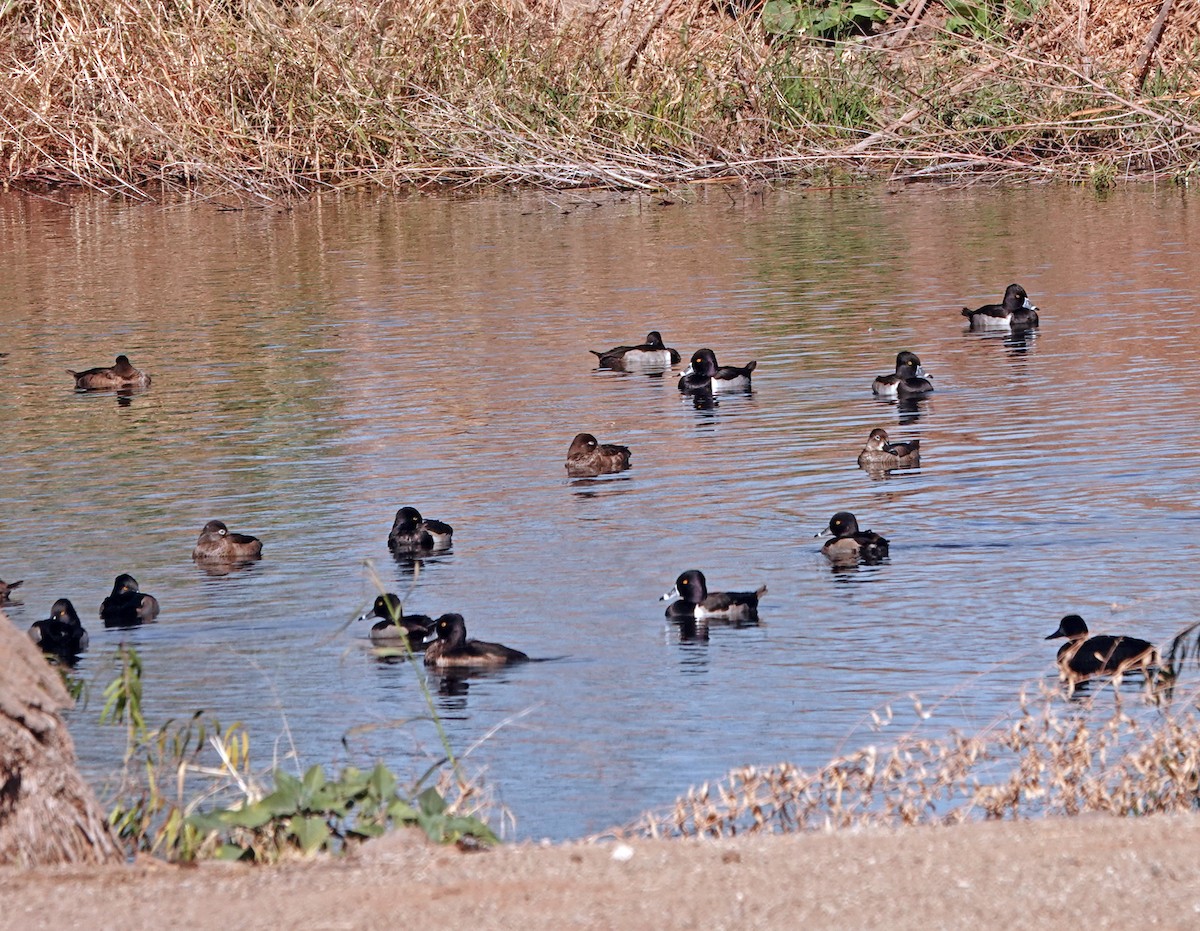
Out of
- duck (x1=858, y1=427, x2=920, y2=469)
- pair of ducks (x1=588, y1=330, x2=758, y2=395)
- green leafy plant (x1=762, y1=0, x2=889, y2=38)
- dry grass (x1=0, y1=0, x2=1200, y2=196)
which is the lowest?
duck (x1=858, y1=427, x2=920, y2=469)

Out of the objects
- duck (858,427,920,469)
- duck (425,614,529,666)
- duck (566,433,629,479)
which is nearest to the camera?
duck (425,614,529,666)

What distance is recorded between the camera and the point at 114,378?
18391 mm

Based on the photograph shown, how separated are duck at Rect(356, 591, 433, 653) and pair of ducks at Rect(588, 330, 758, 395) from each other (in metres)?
6.11

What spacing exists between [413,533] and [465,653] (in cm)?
221

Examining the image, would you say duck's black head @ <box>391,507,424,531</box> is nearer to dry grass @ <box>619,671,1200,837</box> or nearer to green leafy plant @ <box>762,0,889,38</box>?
dry grass @ <box>619,671,1200,837</box>

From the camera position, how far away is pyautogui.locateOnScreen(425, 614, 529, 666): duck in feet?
33.8

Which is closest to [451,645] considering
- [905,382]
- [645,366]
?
[905,382]

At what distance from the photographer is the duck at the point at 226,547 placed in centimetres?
1246

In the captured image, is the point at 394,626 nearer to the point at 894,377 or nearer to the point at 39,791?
the point at 39,791

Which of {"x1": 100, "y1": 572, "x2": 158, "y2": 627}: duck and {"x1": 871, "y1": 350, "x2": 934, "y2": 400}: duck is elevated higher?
{"x1": 871, "y1": 350, "x2": 934, "y2": 400}: duck

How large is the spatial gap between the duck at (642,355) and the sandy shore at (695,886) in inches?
515

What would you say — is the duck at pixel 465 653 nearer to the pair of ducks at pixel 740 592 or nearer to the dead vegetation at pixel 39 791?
the pair of ducks at pixel 740 592

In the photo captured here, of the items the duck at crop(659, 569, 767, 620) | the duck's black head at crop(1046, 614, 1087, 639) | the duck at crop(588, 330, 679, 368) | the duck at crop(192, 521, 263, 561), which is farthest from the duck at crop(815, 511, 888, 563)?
the duck at crop(588, 330, 679, 368)

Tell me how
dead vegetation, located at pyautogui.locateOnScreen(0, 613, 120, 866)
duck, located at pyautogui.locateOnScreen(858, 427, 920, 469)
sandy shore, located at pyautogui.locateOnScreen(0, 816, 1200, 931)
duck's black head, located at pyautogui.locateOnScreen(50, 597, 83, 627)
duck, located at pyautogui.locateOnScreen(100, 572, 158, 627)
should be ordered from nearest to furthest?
sandy shore, located at pyautogui.locateOnScreen(0, 816, 1200, 931)
dead vegetation, located at pyautogui.locateOnScreen(0, 613, 120, 866)
duck's black head, located at pyautogui.locateOnScreen(50, 597, 83, 627)
duck, located at pyautogui.locateOnScreen(100, 572, 158, 627)
duck, located at pyautogui.locateOnScreen(858, 427, 920, 469)
